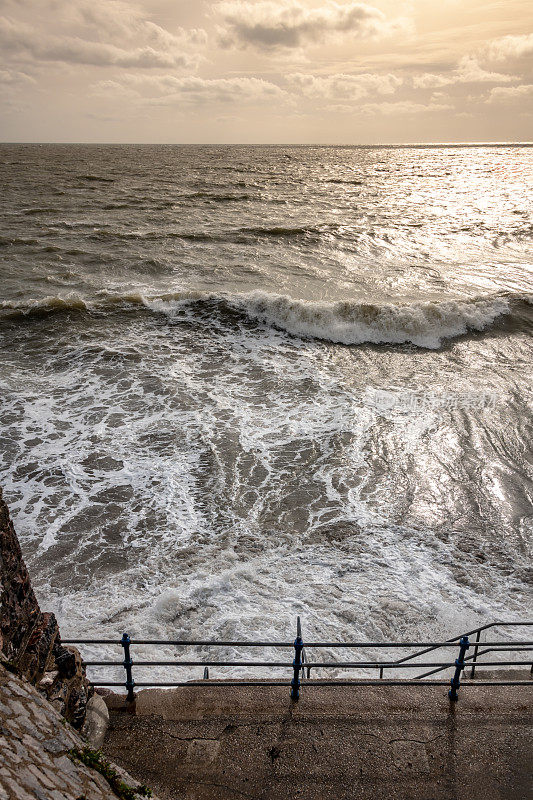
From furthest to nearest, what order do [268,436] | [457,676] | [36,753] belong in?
[268,436] → [457,676] → [36,753]

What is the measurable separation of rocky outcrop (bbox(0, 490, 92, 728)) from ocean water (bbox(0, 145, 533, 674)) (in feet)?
9.09

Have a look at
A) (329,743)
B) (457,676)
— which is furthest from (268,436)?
(329,743)

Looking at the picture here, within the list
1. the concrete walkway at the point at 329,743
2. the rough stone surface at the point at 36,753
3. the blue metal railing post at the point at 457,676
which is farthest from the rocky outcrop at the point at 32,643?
the blue metal railing post at the point at 457,676

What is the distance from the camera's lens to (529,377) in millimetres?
15938

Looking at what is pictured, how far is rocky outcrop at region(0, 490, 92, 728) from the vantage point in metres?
4.15

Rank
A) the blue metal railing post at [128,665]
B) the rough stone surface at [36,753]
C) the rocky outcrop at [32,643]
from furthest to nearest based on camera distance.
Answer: the blue metal railing post at [128,665], the rocky outcrop at [32,643], the rough stone surface at [36,753]

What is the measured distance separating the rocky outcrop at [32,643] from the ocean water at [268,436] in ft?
9.09

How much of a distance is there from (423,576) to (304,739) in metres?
4.31

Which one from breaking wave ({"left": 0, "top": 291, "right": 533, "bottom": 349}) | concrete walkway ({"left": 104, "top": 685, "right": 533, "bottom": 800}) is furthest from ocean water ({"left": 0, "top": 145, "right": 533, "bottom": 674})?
concrete walkway ({"left": 104, "top": 685, "right": 533, "bottom": 800})

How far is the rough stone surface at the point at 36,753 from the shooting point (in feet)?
9.04

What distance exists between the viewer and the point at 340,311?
21094 mm

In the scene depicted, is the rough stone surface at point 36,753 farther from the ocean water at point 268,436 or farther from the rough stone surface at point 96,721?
the ocean water at point 268,436

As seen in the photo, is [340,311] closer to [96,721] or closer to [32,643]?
[96,721]

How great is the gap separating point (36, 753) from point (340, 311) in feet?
63.9
